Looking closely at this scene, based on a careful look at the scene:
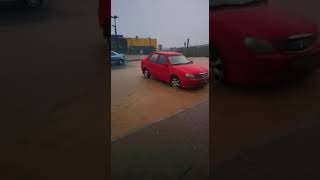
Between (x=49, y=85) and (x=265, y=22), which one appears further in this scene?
(x=49, y=85)

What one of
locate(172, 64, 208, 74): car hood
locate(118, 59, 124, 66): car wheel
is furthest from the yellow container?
locate(172, 64, 208, 74): car hood

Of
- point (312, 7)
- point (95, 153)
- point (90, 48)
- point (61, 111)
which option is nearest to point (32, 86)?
point (61, 111)

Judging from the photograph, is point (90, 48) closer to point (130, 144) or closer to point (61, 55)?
point (61, 55)

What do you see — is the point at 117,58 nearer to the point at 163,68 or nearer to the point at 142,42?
the point at 142,42

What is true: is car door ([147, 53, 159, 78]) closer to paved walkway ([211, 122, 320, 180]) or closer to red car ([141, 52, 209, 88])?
red car ([141, 52, 209, 88])

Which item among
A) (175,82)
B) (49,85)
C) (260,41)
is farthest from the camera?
(175,82)

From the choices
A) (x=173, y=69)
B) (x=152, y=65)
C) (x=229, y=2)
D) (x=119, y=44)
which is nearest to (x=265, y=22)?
(x=229, y=2)
